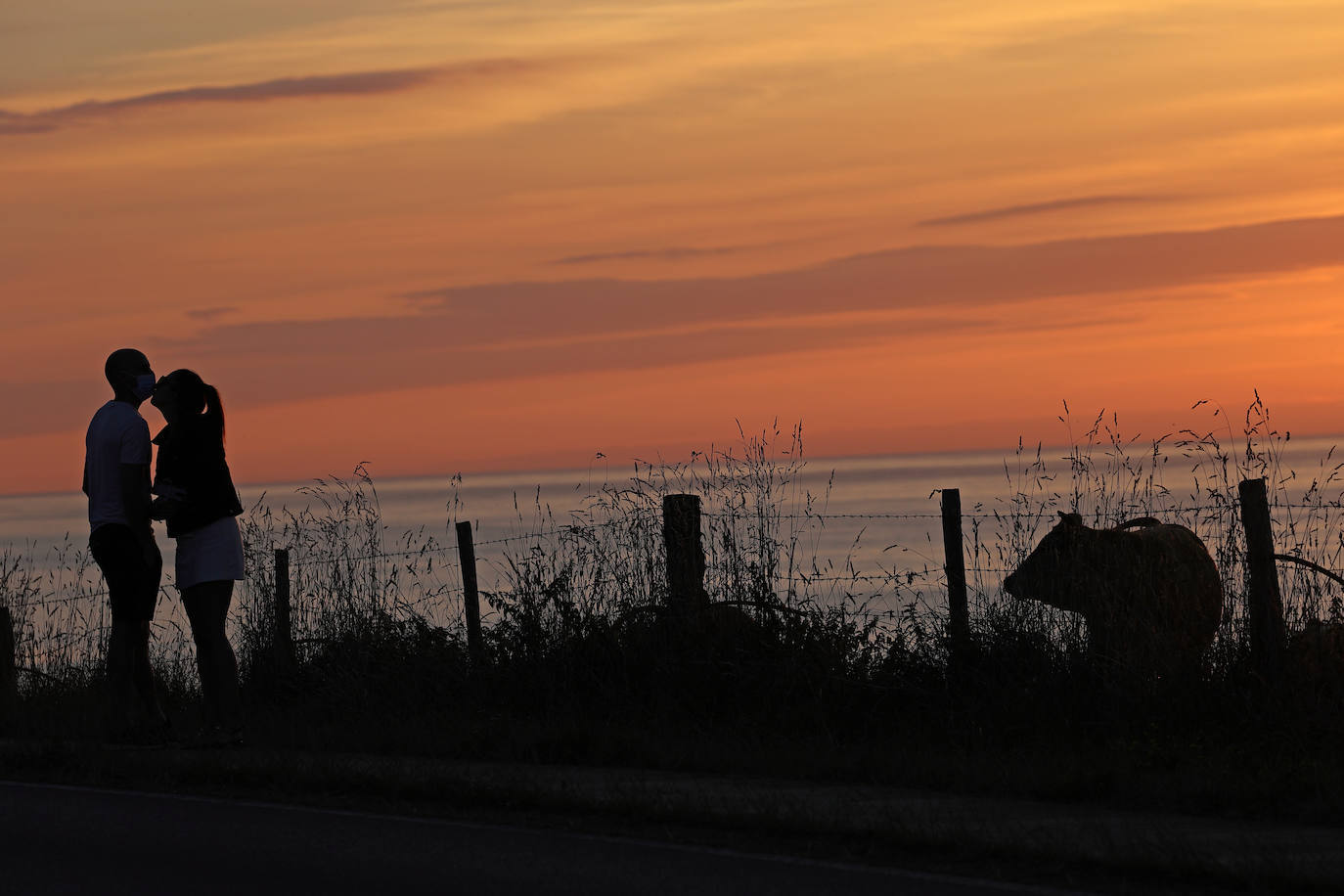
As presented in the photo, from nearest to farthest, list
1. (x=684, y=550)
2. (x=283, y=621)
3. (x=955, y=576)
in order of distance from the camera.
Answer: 1. (x=955, y=576)
2. (x=684, y=550)
3. (x=283, y=621)

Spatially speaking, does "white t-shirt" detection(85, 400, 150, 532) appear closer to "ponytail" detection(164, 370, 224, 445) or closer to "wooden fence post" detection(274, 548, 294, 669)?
"ponytail" detection(164, 370, 224, 445)

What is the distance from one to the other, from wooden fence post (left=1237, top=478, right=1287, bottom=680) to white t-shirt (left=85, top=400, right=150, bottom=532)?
7.00m

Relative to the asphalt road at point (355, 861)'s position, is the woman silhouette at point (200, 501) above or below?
above

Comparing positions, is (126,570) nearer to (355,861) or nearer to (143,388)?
(143,388)

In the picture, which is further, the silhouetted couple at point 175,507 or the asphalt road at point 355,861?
the silhouetted couple at point 175,507

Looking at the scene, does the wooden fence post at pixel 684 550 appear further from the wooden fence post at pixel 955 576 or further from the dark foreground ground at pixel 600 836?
the dark foreground ground at pixel 600 836

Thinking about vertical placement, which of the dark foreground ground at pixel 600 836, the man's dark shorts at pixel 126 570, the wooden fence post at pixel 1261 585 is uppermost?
the man's dark shorts at pixel 126 570

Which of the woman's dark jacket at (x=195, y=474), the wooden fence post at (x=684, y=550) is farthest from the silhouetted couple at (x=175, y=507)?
the wooden fence post at (x=684, y=550)

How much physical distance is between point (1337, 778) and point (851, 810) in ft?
8.13

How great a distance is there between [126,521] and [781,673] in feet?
14.3

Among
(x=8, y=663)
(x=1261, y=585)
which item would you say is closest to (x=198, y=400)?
(x=8, y=663)

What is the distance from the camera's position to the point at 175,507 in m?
11.0

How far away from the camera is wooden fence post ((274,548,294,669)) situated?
1409 centimetres

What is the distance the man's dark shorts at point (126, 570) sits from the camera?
1117 centimetres
